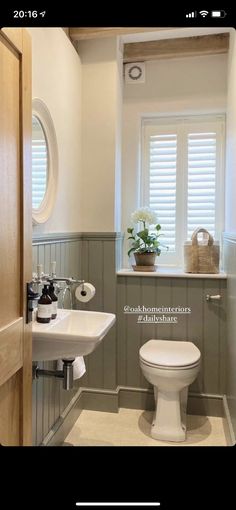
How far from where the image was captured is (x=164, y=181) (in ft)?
7.78

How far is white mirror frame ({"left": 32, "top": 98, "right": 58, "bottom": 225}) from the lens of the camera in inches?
58.8

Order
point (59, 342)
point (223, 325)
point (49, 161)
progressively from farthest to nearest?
point (223, 325) < point (49, 161) < point (59, 342)

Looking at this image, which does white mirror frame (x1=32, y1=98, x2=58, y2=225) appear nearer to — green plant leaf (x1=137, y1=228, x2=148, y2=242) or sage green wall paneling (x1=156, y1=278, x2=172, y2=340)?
green plant leaf (x1=137, y1=228, x2=148, y2=242)

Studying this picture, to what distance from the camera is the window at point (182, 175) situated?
2.29 meters

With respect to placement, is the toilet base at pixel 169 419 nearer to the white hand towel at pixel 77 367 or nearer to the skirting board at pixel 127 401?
the skirting board at pixel 127 401

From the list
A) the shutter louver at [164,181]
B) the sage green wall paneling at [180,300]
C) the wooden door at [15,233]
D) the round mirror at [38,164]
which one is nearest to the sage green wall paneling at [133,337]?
the sage green wall paneling at [180,300]

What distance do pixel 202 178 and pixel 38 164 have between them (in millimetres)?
1204

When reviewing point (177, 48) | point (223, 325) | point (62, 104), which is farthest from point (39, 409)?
point (177, 48)

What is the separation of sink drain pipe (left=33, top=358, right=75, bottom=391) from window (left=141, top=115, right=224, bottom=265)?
3.87 ft

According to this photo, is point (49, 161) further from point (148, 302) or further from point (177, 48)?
point (177, 48)

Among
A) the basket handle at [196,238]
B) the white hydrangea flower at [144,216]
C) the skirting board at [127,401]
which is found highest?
the white hydrangea flower at [144,216]

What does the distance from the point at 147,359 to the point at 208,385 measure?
56 centimetres

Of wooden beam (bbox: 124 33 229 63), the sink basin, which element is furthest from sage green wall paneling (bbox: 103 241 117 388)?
wooden beam (bbox: 124 33 229 63)

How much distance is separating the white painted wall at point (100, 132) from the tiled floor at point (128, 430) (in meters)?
1.12
